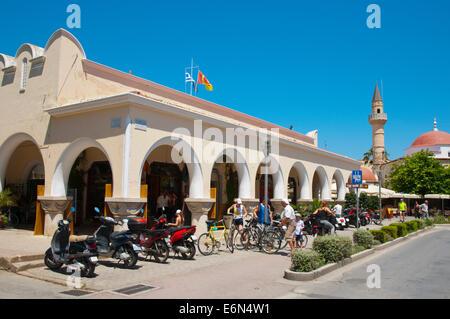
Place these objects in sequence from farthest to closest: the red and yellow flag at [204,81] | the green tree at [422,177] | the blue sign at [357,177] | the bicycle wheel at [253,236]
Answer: the green tree at [422,177]
the red and yellow flag at [204,81]
the blue sign at [357,177]
the bicycle wheel at [253,236]

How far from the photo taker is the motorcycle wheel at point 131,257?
893cm

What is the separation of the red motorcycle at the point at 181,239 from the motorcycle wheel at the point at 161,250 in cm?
36

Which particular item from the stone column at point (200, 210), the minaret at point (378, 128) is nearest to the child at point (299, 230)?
the stone column at point (200, 210)

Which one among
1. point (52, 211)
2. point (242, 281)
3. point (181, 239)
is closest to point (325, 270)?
point (242, 281)

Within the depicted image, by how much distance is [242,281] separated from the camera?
7910 mm

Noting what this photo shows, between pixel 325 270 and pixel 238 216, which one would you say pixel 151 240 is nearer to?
pixel 238 216

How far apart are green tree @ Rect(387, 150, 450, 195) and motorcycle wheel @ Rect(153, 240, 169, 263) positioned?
119 ft

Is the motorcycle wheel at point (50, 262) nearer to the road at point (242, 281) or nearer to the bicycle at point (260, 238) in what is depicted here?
the road at point (242, 281)

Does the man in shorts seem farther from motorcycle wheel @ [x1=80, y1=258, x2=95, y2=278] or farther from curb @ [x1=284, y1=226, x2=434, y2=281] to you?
motorcycle wheel @ [x1=80, y1=258, x2=95, y2=278]

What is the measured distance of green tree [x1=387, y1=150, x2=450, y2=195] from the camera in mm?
39281

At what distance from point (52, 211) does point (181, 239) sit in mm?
5993
